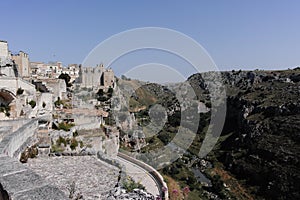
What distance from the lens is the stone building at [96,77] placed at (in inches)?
1489

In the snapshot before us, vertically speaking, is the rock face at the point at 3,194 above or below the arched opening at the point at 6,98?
below

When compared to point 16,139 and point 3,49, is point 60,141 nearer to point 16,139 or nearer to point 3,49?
point 16,139

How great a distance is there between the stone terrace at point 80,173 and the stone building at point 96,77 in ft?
101

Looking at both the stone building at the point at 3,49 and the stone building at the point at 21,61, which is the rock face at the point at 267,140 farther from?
the stone building at the point at 3,49

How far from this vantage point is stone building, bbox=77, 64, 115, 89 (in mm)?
37812

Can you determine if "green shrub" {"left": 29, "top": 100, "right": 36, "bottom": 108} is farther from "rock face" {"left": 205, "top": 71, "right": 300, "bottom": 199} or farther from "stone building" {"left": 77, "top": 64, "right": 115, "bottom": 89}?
"rock face" {"left": 205, "top": 71, "right": 300, "bottom": 199}

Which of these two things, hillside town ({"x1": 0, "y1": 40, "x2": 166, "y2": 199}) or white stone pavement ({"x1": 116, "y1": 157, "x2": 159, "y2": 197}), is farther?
white stone pavement ({"x1": 116, "y1": 157, "x2": 159, "y2": 197})

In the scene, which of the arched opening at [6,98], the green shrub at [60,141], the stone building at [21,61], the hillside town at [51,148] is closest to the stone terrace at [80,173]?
the hillside town at [51,148]

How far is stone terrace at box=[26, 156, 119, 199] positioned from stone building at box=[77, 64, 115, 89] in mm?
30892

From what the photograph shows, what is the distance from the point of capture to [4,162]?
12.0ft

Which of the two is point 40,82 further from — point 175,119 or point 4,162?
point 175,119

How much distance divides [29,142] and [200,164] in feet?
124

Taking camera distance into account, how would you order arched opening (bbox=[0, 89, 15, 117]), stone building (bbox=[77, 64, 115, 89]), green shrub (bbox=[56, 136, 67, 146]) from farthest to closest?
1. stone building (bbox=[77, 64, 115, 89])
2. arched opening (bbox=[0, 89, 15, 117])
3. green shrub (bbox=[56, 136, 67, 146])

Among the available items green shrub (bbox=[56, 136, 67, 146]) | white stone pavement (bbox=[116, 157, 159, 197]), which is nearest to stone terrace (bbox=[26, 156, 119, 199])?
white stone pavement (bbox=[116, 157, 159, 197])
